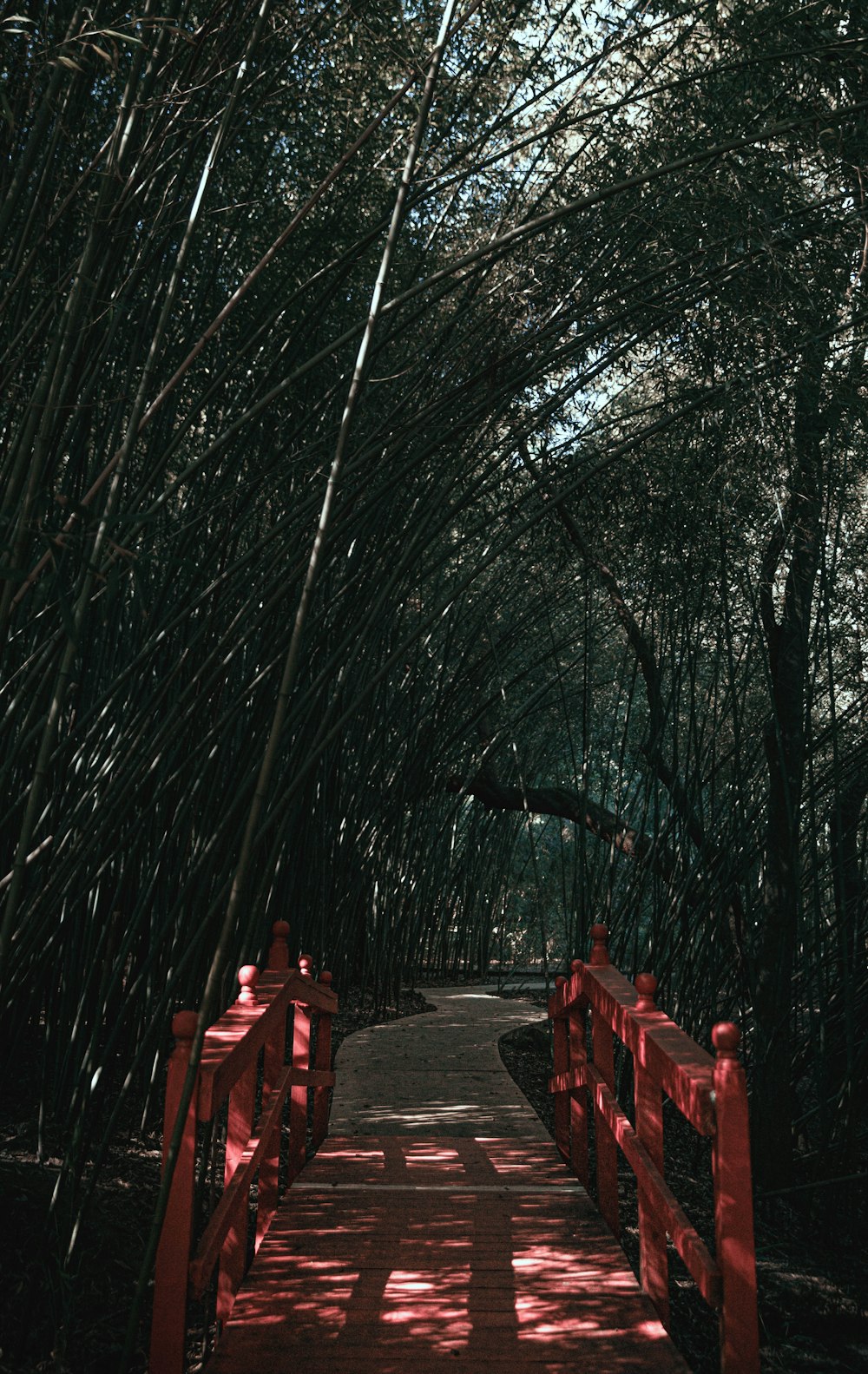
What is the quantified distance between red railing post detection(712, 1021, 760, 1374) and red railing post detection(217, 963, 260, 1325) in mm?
806

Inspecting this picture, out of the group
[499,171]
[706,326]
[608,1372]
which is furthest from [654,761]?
[608,1372]

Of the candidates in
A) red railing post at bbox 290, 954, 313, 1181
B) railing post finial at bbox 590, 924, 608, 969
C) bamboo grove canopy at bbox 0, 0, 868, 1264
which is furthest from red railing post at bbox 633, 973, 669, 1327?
red railing post at bbox 290, 954, 313, 1181

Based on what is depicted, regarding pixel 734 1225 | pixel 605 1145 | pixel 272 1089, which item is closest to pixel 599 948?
pixel 605 1145

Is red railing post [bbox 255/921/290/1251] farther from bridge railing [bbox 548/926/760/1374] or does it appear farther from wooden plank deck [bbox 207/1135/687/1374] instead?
bridge railing [bbox 548/926/760/1374]

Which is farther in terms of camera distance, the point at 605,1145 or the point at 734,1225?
the point at 605,1145

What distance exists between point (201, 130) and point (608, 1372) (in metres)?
2.15

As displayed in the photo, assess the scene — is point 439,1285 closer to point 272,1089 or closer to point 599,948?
point 272,1089

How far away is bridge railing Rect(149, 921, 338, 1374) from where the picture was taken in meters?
1.58

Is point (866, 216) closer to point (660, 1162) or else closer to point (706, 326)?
point (706, 326)

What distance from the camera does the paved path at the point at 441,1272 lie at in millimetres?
1765

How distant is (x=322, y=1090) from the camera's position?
3.29 m

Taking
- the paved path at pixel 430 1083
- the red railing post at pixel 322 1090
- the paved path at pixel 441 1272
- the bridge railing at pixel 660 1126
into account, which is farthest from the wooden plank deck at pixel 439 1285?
the paved path at pixel 430 1083

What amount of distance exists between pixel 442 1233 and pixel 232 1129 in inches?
22.5

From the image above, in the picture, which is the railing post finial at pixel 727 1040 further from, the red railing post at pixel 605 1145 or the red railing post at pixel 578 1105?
the red railing post at pixel 578 1105
